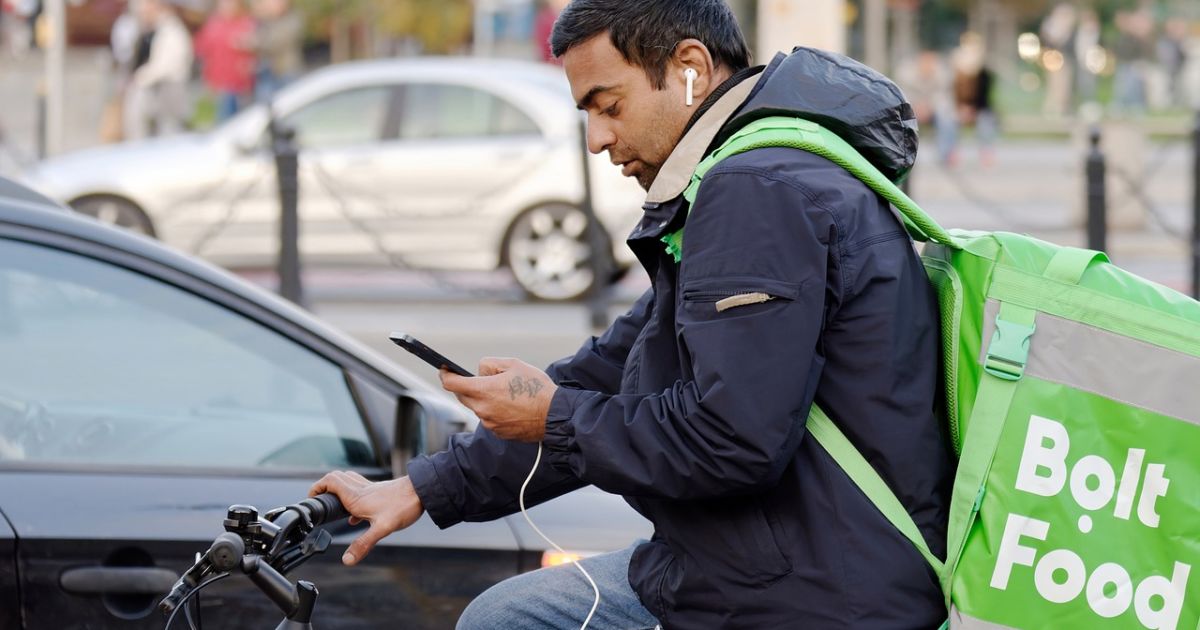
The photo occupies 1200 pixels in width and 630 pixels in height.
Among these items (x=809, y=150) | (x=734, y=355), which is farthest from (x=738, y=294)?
(x=809, y=150)

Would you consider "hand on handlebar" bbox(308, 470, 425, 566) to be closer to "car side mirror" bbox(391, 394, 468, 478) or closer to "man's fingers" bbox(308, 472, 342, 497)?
"man's fingers" bbox(308, 472, 342, 497)

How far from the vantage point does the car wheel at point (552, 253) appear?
37.2 feet

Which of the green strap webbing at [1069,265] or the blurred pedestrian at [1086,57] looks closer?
the green strap webbing at [1069,265]

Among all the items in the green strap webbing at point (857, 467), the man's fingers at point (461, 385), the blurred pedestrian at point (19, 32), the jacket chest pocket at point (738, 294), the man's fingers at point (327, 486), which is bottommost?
the man's fingers at point (327, 486)

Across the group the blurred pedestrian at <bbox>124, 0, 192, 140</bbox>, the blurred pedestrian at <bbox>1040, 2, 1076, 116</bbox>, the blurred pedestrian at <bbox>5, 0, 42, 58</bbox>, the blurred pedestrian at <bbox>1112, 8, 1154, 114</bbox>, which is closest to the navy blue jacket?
the blurred pedestrian at <bbox>124, 0, 192, 140</bbox>

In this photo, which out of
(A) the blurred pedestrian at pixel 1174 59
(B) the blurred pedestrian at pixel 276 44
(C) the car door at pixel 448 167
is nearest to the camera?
(C) the car door at pixel 448 167

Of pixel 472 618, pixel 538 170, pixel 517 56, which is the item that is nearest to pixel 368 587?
pixel 472 618

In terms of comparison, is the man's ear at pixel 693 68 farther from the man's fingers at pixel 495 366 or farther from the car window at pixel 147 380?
the car window at pixel 147 380

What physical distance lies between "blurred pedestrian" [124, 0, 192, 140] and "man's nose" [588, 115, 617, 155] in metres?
16.9

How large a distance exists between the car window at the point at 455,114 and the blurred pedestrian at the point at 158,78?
24.5 feet

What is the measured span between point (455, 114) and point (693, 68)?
9.65 meters

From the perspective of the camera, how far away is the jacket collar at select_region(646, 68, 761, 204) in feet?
7.13

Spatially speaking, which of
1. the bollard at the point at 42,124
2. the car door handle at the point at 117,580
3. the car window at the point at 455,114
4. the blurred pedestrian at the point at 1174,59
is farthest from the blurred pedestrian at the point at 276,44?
the blurred pedestrian at the point at 1174,59

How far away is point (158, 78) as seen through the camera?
1844cm
